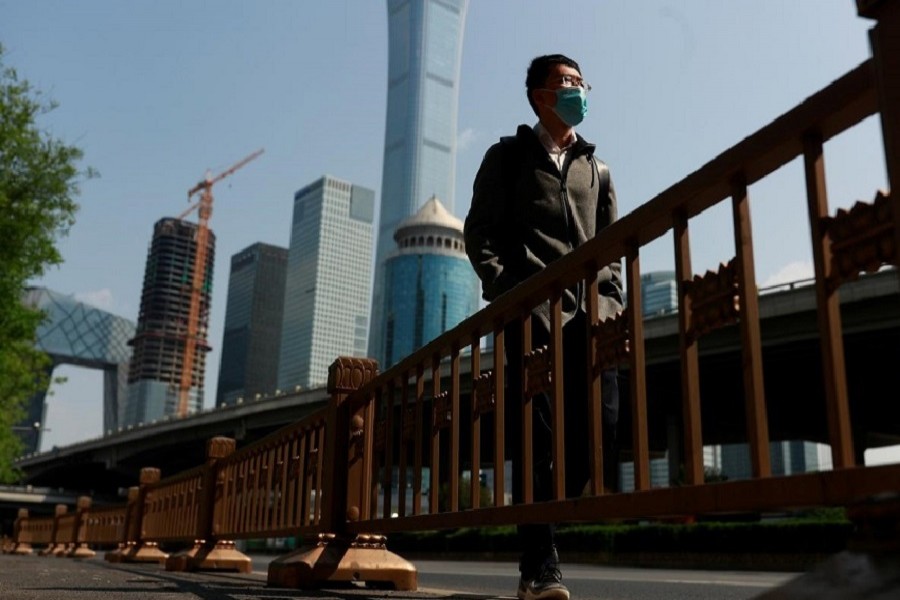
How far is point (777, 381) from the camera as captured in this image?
29.4 meters

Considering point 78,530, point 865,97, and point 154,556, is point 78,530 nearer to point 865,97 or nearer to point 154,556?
point 154,556

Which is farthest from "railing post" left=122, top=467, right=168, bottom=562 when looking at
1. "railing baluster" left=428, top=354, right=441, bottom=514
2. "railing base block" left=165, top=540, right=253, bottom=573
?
"railing baluster" left=428, top=354, right=441, bottom=514

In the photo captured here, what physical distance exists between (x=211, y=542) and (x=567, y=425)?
613cm

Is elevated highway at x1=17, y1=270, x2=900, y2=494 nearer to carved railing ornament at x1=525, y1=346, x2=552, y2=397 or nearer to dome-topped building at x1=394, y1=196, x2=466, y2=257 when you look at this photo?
carved railing ornament at x1=525, y1=346, x2=552, y2=397

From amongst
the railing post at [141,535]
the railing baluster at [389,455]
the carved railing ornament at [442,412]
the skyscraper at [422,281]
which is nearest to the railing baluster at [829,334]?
the carved railing ornament at [442,412]

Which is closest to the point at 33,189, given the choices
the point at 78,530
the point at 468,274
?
the point at 78,530

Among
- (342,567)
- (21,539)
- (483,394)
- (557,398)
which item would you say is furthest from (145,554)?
(21,539)

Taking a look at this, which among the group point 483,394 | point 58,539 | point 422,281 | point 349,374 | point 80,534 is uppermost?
point 422,281

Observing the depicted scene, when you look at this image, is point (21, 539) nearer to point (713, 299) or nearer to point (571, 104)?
point (571, 104)

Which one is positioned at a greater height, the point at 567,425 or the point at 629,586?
the point at 567,425

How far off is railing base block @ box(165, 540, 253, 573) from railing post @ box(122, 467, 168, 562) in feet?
12.6

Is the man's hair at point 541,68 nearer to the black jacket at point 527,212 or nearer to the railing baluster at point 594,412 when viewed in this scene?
the black jacket at point 527,212

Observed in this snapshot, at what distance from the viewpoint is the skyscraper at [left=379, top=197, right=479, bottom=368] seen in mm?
150625

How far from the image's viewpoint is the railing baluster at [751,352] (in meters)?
2.00
